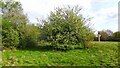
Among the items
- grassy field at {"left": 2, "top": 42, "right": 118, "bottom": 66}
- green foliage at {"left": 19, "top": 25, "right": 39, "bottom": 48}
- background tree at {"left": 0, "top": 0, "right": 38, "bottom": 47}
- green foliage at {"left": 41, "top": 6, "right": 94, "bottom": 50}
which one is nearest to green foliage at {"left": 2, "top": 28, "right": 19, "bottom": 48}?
background tree at {"left": 0, "top": 0, "right": 38, "bottom": 47}

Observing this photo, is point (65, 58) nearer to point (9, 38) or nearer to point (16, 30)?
point (9, 38)

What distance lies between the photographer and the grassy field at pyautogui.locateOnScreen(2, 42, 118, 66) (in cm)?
1195

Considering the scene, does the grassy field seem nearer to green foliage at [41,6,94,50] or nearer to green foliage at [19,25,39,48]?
green foliage at [41,6,94,50]

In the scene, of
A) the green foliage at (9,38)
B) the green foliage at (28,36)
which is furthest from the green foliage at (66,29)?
the green foliage at (9,38)

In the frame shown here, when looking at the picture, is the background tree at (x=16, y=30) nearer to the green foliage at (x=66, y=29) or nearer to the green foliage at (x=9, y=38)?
the green foliage at (x=9, y=38)

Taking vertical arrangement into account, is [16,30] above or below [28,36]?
above

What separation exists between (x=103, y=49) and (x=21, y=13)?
31.1 ft

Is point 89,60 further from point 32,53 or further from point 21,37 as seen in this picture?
point 21,37

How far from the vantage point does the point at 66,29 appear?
15.4 metres

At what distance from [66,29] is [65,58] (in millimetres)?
3319

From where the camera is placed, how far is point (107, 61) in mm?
12453

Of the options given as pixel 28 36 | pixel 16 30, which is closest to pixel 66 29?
pixel 28 36

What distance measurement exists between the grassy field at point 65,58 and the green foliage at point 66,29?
0.97 metres

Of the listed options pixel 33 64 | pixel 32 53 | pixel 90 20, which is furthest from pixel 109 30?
pixel 33 64
